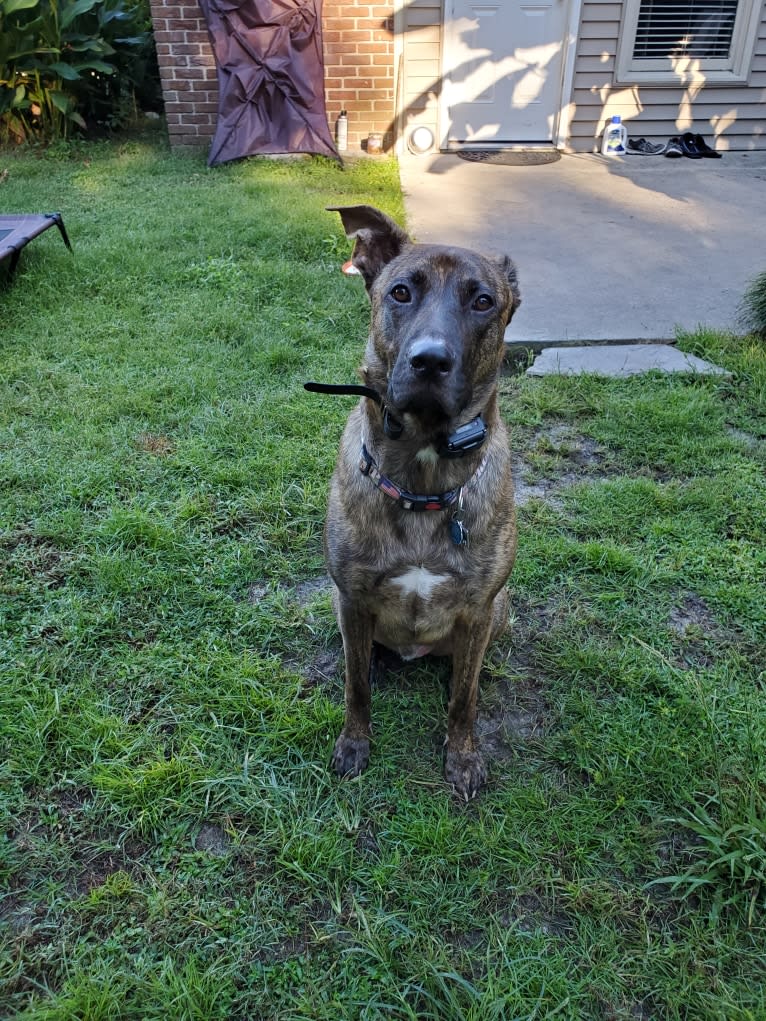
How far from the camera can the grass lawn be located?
5.43 feet

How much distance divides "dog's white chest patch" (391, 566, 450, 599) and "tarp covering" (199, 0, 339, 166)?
22.8ft

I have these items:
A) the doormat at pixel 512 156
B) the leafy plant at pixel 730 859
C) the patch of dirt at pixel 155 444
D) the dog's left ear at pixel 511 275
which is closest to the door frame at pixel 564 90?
the doormat at pixel 512 156

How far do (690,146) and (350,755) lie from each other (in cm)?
845

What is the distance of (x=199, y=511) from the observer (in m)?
3.08

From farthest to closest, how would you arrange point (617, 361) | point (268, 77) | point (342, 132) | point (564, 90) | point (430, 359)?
1. point (564, 90)
2. point (342, 132)
3. point (268, 77)
4. point (617, 361)
5. point (430, 359)

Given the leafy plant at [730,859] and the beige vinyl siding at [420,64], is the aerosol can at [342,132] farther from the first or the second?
the leafy plant at [730,859]

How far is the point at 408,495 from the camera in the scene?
188 cm

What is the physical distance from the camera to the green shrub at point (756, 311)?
4398 millimetres

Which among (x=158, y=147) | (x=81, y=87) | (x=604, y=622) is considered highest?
(x=81, y=87)

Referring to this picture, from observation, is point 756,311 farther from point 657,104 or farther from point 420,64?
point 420,64

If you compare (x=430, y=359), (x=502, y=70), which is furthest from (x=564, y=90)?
(x=430, y=359)

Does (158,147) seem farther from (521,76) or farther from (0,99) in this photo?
(521,76)

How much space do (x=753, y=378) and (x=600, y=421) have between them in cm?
97

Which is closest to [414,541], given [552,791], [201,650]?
[552,791]
